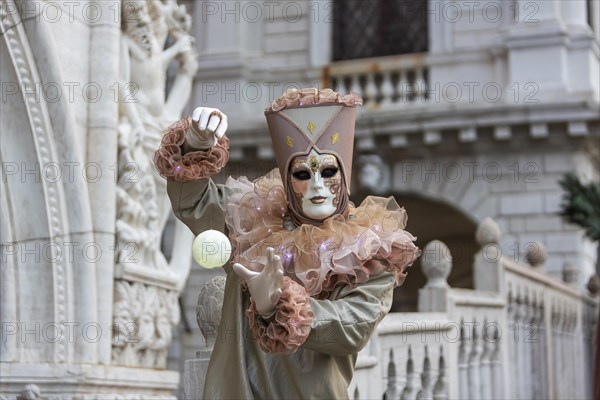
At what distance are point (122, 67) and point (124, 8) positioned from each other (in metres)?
0.38

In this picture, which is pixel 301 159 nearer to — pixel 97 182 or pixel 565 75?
pixel 97 182

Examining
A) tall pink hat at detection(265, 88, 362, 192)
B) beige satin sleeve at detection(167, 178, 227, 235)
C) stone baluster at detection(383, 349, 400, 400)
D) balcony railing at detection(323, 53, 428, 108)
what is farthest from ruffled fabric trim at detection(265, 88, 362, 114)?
balcony railing at detection(323, 53, 428, 108)

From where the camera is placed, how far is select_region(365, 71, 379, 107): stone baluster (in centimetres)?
1522

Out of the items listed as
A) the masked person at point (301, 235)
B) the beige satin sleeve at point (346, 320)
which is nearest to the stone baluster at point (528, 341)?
the masked person at point (301, 235)

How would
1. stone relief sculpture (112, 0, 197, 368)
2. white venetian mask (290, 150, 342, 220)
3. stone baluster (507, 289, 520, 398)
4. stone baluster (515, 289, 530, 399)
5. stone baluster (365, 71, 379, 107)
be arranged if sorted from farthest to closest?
stone baluster (365, 71, 379, 107)
stone baluster (515, 289, 530, 399)
stone baluster (507, 289, 520, 398)
stone relief sculpture (112, 0, 197, 368)
white venetian mask (290, 150, 342, 220)

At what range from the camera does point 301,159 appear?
3.91 meters

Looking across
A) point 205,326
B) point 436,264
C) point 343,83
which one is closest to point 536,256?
point 436,264

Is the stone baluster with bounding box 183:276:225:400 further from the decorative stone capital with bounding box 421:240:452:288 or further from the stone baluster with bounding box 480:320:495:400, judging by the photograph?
the stone baluster with bounding box 480:320:495:400

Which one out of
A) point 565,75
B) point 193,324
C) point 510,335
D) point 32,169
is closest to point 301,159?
point 32,169

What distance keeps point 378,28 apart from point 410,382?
9.89 metres

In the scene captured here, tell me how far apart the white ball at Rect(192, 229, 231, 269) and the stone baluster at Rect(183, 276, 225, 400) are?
3.31 feet

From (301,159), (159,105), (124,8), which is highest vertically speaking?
(124,8)

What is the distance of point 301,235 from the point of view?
3830 millimetres

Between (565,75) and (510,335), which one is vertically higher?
(565,75)
